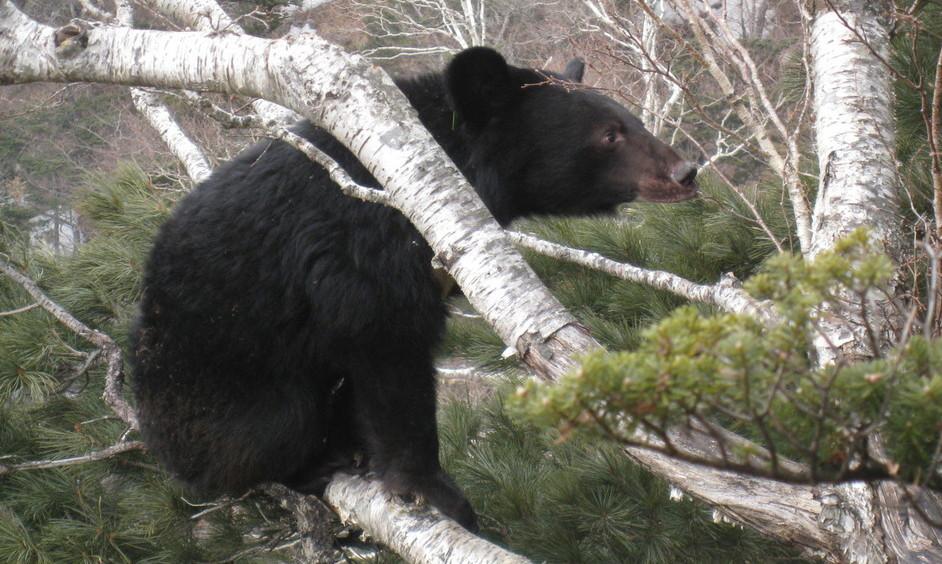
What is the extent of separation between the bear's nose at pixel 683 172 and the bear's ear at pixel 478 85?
0.74m

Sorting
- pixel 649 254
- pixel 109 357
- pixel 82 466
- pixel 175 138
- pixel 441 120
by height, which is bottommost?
pixel 82 466

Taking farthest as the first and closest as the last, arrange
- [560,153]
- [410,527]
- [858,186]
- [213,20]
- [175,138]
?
1. [175,138]
2. [213,20]
3. [560,153]
4. [410,527]
5. [858,186]

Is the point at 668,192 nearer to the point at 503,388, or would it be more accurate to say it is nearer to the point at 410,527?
the point at 503,388

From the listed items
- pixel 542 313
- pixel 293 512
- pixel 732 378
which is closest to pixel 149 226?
pixel 293 512

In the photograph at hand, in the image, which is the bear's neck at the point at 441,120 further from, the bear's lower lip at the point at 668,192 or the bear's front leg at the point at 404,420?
the bear's front leg at the point at 404,420

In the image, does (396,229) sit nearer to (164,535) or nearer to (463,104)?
(463,104)

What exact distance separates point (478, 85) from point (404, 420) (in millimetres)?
1337

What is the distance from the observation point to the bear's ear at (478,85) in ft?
11.2

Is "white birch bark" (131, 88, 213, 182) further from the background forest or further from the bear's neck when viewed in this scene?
the bear's neck

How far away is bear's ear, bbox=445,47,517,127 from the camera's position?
3.40 metres

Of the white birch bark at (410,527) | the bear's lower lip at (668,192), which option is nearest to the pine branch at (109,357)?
the white birch bark at (410,527)

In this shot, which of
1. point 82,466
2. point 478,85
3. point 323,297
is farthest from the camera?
point 82,466

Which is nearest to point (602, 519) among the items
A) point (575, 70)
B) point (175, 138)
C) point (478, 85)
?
point (478, 85)

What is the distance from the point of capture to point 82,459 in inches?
146
